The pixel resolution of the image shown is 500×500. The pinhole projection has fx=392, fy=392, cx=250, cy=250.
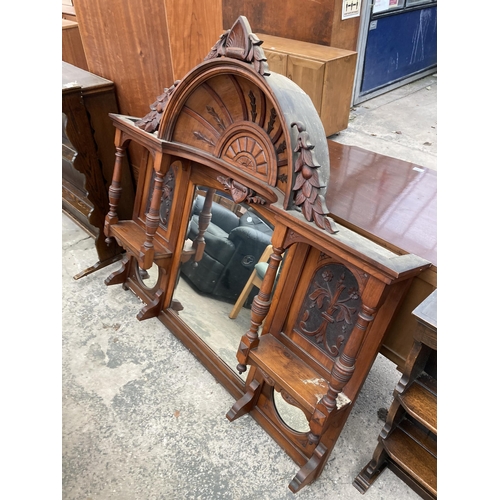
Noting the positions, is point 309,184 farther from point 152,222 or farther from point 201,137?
point 152,222

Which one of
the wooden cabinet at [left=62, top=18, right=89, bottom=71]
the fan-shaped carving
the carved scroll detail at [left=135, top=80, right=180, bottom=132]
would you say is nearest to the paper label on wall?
the wooden cabinet at [left=62, top=18, right=89, bottom=71]

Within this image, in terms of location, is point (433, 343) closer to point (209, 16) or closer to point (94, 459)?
point (94, 459)

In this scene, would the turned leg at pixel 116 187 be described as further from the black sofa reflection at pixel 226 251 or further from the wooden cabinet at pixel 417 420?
the wooden cabinet at pixel 417 420

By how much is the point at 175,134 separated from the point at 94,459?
1608 mm

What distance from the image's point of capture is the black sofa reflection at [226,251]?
1.95 meters

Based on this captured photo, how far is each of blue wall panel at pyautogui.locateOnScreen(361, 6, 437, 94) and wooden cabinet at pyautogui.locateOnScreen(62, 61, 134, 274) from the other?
11.8 feet

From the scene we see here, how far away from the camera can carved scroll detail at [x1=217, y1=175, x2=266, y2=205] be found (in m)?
1.66

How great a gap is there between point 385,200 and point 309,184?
55 cm

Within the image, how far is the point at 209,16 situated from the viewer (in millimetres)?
1991

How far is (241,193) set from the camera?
1.71m

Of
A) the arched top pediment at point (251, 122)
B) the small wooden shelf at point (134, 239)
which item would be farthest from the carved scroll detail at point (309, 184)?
the small wooden shelf at point (134, 239)

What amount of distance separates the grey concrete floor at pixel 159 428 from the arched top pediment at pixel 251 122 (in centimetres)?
122

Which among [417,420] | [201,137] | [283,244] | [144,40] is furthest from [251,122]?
[417,420]

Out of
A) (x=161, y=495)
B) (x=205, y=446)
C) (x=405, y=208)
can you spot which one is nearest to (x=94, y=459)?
(x=161, y=495)
